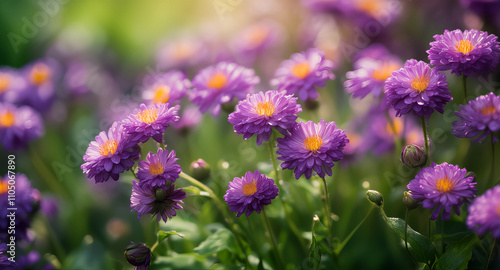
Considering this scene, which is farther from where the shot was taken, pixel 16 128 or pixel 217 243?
pixel 16 128

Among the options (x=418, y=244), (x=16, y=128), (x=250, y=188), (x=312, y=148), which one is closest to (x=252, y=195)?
(x=250, y=188)

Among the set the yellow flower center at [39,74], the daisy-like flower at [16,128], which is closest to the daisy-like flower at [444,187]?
the daisy-like flower at [16,128]

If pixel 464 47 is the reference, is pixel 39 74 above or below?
below

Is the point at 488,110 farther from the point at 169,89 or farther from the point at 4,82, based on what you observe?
the point at 4,82

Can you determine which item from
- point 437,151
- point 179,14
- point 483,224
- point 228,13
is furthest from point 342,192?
point 179,14

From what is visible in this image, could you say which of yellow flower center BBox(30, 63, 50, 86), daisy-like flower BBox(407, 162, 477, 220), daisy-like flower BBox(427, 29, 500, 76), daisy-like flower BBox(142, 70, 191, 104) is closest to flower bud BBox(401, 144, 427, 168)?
daisy-like flower BBox(407, 162, 477, 220)

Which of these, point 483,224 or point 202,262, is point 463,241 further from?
point 202,262

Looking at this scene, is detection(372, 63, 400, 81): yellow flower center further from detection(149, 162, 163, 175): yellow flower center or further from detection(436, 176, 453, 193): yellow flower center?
detection(149, 162, 163, 175): yellow flower center
